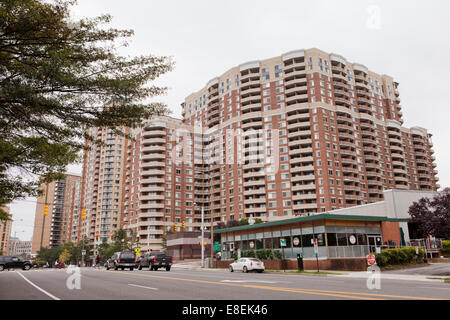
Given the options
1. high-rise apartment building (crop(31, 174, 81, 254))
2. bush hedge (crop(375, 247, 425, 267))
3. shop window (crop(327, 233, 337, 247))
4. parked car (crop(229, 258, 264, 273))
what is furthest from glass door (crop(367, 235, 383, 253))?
high-rise apartment building (crop(31, 174, 81, 254))

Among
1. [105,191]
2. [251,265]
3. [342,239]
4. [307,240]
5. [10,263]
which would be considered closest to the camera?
[251,265]

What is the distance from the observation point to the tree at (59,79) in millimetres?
9867

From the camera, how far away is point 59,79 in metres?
10.6

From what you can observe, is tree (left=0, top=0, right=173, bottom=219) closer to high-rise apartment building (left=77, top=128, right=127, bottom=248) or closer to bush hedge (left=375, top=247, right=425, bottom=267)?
bush hedge (left=375, top=247, right=425, bottom=267)

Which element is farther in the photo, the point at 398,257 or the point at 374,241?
the point at 374,241

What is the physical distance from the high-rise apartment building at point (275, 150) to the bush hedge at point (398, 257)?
167 ft

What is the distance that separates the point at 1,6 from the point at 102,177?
131 metres

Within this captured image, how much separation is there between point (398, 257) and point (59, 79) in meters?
30.4

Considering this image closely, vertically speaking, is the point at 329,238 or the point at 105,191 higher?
the point at 105,191

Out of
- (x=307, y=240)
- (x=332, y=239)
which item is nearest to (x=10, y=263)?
(x=307, y=240)

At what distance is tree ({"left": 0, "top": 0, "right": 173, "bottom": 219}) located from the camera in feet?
32.4

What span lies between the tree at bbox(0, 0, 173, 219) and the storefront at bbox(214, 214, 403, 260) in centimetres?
2154

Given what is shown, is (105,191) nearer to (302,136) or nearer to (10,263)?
(302,136)
